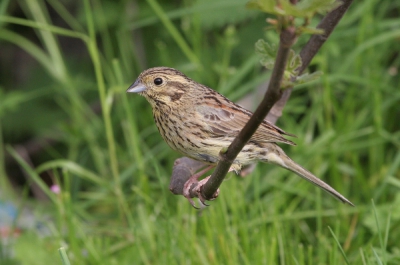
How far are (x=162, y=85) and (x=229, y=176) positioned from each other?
583 mm

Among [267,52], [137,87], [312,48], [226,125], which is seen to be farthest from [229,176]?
[267,52]

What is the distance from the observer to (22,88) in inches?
230

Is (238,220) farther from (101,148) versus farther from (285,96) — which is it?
(101,148)

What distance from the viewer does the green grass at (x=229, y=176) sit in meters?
3.32

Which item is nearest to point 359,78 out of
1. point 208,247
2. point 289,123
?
point 289,123

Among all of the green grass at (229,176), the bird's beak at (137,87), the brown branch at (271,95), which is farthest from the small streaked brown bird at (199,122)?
the brown branch at (271,95)

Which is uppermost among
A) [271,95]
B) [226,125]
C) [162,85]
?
[271,95]

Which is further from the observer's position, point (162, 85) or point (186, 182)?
point (162, 85)

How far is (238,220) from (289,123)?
103 cm

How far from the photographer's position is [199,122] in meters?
3.00

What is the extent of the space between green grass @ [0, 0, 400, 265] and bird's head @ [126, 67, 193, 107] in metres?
0.45

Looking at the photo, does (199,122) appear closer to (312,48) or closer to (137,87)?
(137,87)

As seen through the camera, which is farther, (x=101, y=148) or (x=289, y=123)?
(x=101, y=148)

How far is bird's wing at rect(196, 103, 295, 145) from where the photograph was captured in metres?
3.04
